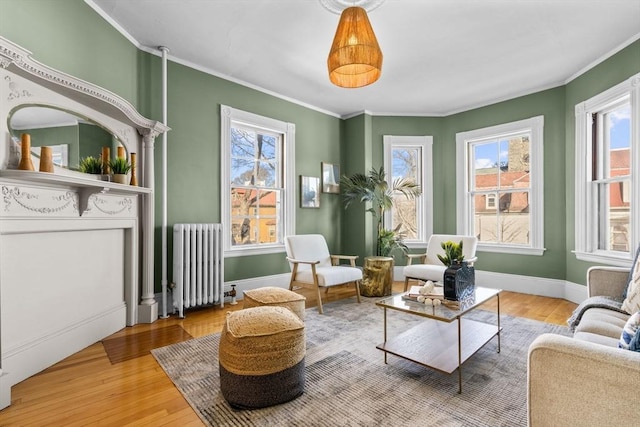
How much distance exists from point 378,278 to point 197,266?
2.28m

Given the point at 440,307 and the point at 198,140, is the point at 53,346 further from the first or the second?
the point at 440,307

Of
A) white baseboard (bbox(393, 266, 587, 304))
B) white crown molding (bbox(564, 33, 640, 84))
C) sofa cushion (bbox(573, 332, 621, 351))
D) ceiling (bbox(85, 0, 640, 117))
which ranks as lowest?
white baseboard (bbox(393, 266, 587, 304))

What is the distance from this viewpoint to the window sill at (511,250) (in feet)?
13.9

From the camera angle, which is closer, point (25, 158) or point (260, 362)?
point (260, 362)

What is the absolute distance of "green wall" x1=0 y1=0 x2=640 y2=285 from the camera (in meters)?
2.45

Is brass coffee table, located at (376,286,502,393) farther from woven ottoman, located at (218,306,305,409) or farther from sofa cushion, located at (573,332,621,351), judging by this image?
woven ottoman, located at (218,306,305,409)

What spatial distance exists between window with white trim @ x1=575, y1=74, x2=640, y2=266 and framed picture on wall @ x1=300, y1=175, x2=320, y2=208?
11.2 ft

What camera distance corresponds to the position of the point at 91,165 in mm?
2590

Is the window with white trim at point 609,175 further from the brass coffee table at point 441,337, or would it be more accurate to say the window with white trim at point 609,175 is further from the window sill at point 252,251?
the window sill at point 252,251

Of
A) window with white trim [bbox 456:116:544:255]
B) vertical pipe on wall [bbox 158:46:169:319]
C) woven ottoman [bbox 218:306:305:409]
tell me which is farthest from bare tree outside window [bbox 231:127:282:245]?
window with white trim [bbox 456:116:544:255]

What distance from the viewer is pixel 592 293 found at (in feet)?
8.05

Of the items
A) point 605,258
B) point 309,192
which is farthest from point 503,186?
point 309,192

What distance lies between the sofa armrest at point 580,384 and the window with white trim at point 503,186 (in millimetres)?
3823

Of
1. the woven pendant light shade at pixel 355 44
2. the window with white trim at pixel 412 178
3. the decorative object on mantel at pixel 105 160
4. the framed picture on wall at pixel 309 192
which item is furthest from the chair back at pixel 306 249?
the woven pendant light shade at pixel 355 44
